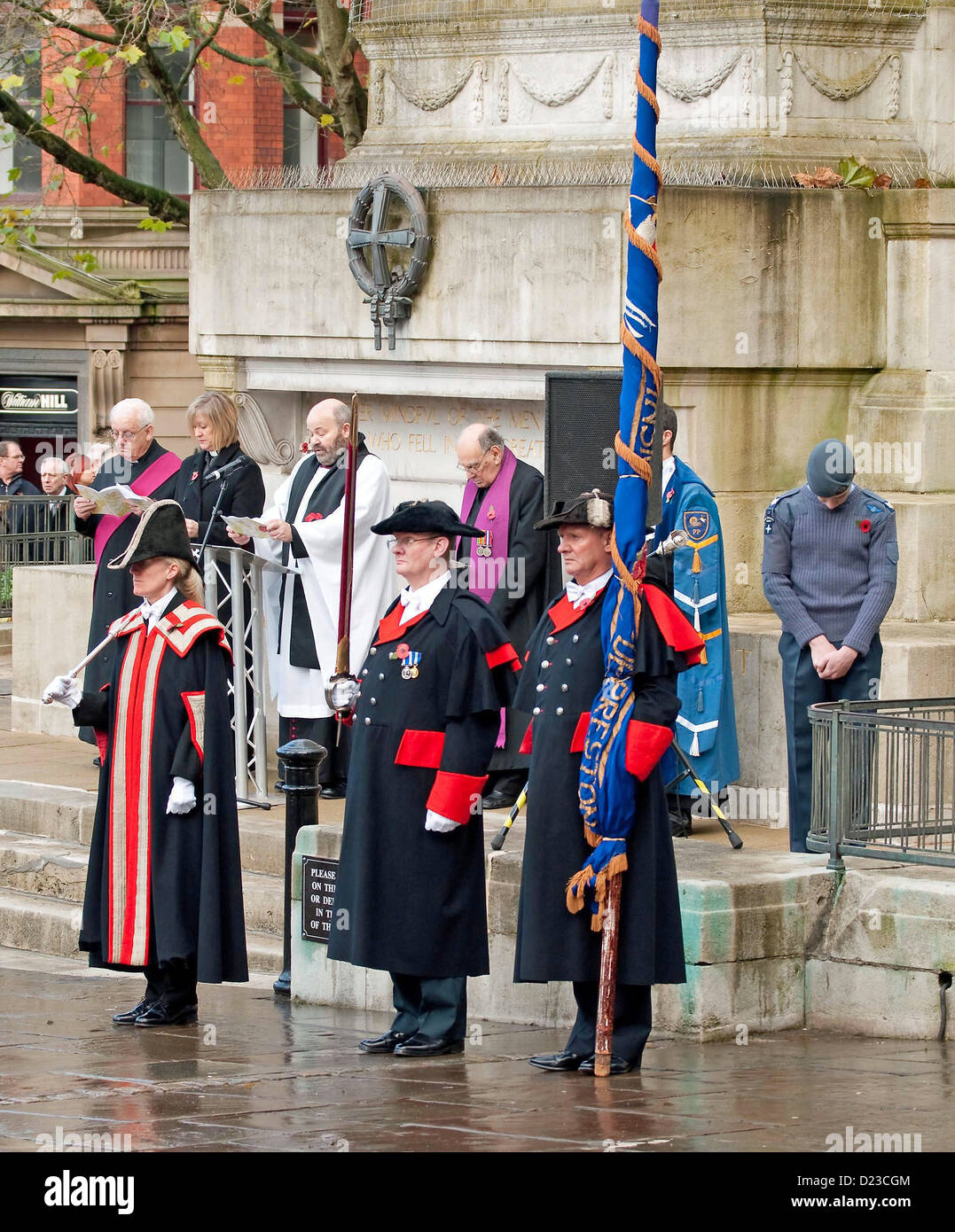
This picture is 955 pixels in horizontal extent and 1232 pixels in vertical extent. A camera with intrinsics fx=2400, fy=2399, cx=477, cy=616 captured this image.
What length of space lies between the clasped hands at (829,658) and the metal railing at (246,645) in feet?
9.26

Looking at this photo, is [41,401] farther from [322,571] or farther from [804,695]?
[804,695]

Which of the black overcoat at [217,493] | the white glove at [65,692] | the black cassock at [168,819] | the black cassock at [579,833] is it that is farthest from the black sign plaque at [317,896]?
the black overcoat at [217,493]

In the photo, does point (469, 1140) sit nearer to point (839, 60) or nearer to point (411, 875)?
point (411, 875)

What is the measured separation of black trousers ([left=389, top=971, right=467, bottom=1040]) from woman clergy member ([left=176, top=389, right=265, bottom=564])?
3920 millimetres

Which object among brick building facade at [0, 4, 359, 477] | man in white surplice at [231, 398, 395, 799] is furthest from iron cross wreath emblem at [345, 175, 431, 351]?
brick building facade at [0, 4, 359, 477]

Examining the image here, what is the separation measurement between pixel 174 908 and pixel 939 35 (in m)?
6.41

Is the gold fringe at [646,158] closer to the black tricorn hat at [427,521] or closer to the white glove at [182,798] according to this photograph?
the black tricorn hat at [427,521]

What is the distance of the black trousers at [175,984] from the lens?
8.84m

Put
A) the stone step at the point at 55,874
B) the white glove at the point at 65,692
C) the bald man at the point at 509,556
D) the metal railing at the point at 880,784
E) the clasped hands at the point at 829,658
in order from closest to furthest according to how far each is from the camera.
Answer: the metal railing at the point at 880,784, the white glove at the point at 65,692, the clasped hands at the point at 829,658, the stone step at the point at 55,874, the bald man at the point at 509,556

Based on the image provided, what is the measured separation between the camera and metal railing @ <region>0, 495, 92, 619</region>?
2169 centimetres

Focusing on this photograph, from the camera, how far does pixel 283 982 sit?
954 cm

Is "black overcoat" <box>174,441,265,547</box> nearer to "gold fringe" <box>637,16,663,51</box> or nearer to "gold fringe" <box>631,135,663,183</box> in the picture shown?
"gold fringe" <box>631,135,663,183</box>

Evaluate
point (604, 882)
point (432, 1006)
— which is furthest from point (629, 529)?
point (432, 1006)

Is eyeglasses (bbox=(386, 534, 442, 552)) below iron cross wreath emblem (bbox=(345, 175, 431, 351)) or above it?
below
